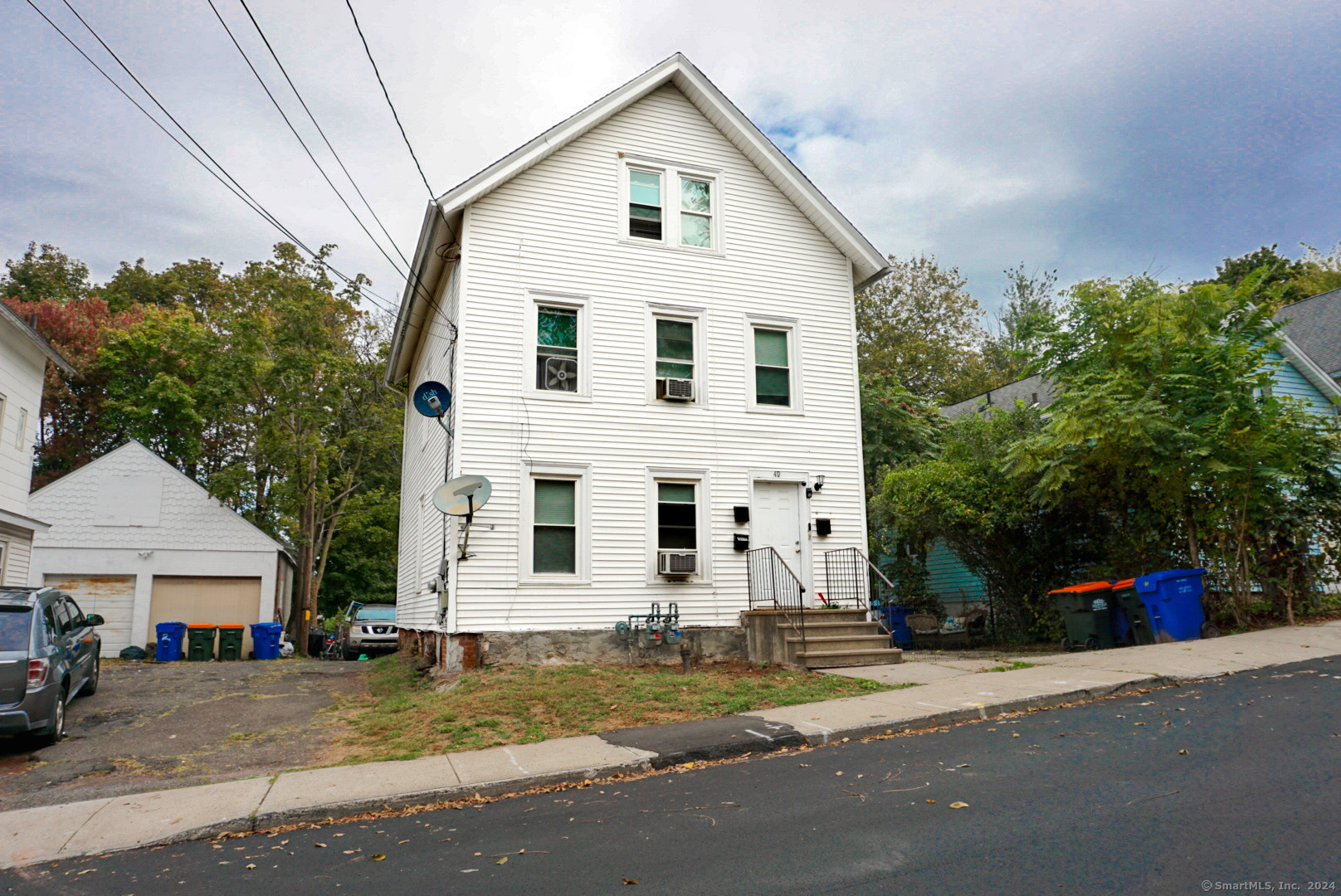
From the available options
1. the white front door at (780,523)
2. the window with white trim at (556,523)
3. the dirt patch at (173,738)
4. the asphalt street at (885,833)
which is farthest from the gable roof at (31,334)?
the white front door at (780,523)

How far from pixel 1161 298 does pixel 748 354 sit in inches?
252

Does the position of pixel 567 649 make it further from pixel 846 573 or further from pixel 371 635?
pixel 371 635

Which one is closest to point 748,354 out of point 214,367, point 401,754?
point 401,754

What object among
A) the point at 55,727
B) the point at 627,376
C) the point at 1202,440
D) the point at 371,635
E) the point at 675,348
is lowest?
the point at 55,727

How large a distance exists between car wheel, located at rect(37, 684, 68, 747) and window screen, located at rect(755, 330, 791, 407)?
993cm

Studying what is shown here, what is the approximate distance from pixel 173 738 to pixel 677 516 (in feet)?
23.3

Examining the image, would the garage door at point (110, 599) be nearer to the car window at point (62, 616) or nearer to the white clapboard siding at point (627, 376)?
the white clapboard siding at point (627, 376)

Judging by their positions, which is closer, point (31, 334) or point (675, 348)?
point (675, 348)

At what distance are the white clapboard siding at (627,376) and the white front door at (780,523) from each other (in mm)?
239

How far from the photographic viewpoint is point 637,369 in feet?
43.2

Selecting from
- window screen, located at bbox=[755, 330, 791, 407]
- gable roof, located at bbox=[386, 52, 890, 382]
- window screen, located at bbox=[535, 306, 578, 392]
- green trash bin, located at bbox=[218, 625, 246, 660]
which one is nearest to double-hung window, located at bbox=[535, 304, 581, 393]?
window screen, located at bbox=[535, 306, 578, 392]

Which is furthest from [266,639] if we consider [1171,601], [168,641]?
→ [1171,601]

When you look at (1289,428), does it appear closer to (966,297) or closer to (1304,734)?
(1304,734)

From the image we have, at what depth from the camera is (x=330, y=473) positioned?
27.7m
